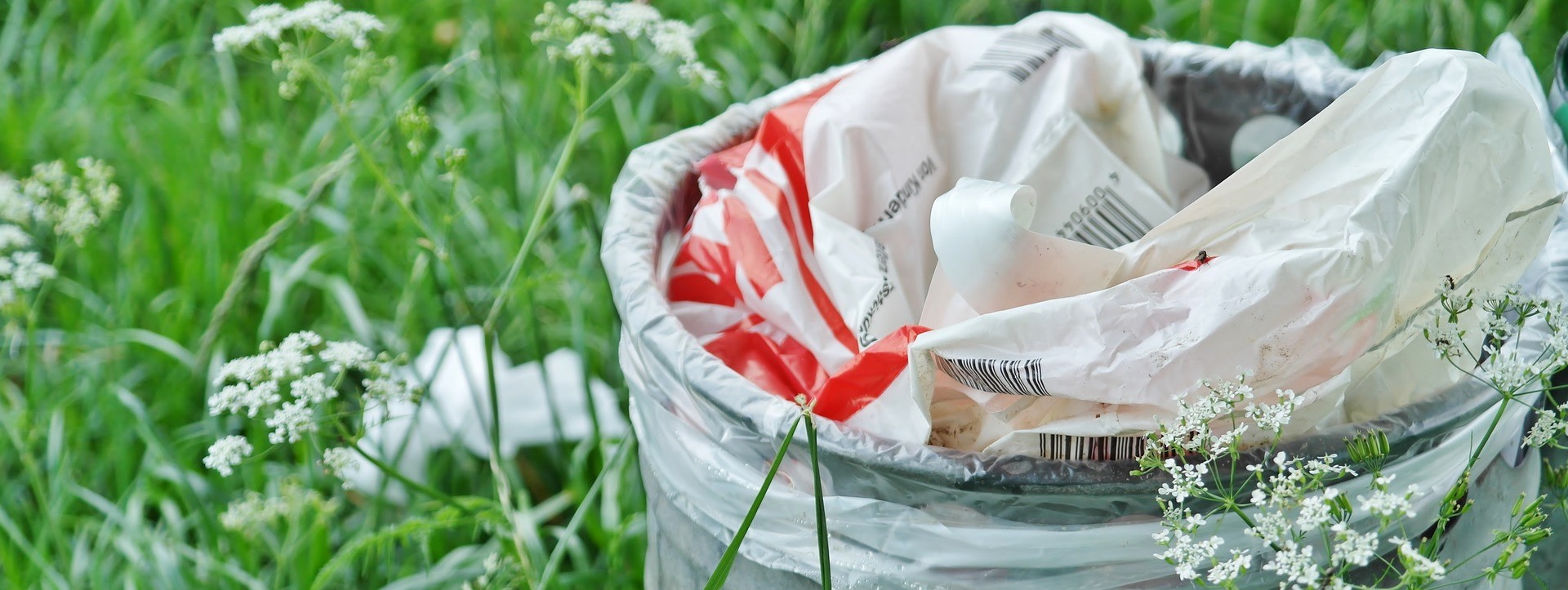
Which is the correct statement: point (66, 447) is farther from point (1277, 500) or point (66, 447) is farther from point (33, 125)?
point (1277, 500)

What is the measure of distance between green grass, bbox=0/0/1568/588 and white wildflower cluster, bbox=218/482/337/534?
26mm

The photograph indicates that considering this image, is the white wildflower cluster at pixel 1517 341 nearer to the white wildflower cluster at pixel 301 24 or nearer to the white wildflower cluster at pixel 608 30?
the white wildflower cluster at pixel 608 30

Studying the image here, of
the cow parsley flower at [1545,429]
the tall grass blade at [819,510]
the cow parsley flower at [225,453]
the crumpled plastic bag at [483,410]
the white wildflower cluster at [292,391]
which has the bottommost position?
the crumpled plastic bag at [483,410]

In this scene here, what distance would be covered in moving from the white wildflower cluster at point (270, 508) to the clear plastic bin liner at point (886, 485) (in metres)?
0.38

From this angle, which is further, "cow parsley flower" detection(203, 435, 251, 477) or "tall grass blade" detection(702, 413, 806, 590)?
"cow parsley flower" detection(203, 435, 251, 477)

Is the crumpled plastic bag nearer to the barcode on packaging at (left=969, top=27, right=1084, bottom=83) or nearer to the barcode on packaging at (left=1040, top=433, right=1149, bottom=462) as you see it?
the barcode on packaging at (left=969, top=27, right=1084, bottom=83)

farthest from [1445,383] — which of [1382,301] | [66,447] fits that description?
[66,447]

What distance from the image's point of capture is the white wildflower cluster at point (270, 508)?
1.07 m

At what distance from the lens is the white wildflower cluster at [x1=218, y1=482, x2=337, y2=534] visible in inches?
41.9

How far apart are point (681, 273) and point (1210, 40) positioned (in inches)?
37.7

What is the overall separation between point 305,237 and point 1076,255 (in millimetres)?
1206

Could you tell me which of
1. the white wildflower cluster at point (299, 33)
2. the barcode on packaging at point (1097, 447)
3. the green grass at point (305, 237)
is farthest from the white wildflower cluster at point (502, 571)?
the barcode on packaging at point (1097, 447)

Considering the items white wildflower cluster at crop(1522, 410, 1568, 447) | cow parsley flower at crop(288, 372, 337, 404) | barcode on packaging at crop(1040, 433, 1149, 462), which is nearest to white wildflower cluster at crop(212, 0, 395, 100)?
cow parsley flower at crop(288, 372, 337, 404)

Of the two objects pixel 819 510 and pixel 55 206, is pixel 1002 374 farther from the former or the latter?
pixel 55 206
